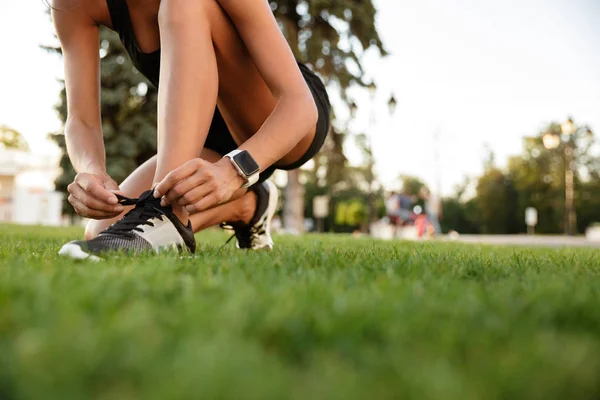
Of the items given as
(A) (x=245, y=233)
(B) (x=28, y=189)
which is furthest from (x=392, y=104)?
(B) (x=28, y=189)

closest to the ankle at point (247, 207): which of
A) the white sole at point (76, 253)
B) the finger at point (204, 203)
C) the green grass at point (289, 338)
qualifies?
the finger at point (204, 203)

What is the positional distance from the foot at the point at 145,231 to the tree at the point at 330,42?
49.7 feet

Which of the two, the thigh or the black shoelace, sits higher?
the thigh

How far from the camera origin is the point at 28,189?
30375 millimetres

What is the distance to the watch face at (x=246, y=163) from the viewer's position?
2006 millimetres

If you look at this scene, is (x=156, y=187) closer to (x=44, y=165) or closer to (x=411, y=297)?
(x=411, y=297)

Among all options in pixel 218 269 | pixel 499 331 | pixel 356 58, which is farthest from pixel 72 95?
pixel 356 58

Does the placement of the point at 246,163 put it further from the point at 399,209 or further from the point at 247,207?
the point at 399,209

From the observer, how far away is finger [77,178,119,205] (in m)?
1.98

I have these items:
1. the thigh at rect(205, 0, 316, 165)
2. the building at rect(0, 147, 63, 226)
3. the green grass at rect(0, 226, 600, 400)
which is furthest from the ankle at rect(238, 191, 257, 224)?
the building at rect(0, 147, 63, 226)

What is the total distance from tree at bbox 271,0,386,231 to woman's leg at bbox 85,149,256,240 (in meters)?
14.3

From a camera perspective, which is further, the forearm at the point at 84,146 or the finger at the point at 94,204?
the forearm at the point at 84,146

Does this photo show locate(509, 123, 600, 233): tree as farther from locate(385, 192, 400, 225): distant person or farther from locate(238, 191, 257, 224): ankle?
locate(238, 191, 257, 224): ankle

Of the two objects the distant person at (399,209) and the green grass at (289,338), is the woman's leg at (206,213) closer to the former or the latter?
the green grass at (289,338)
